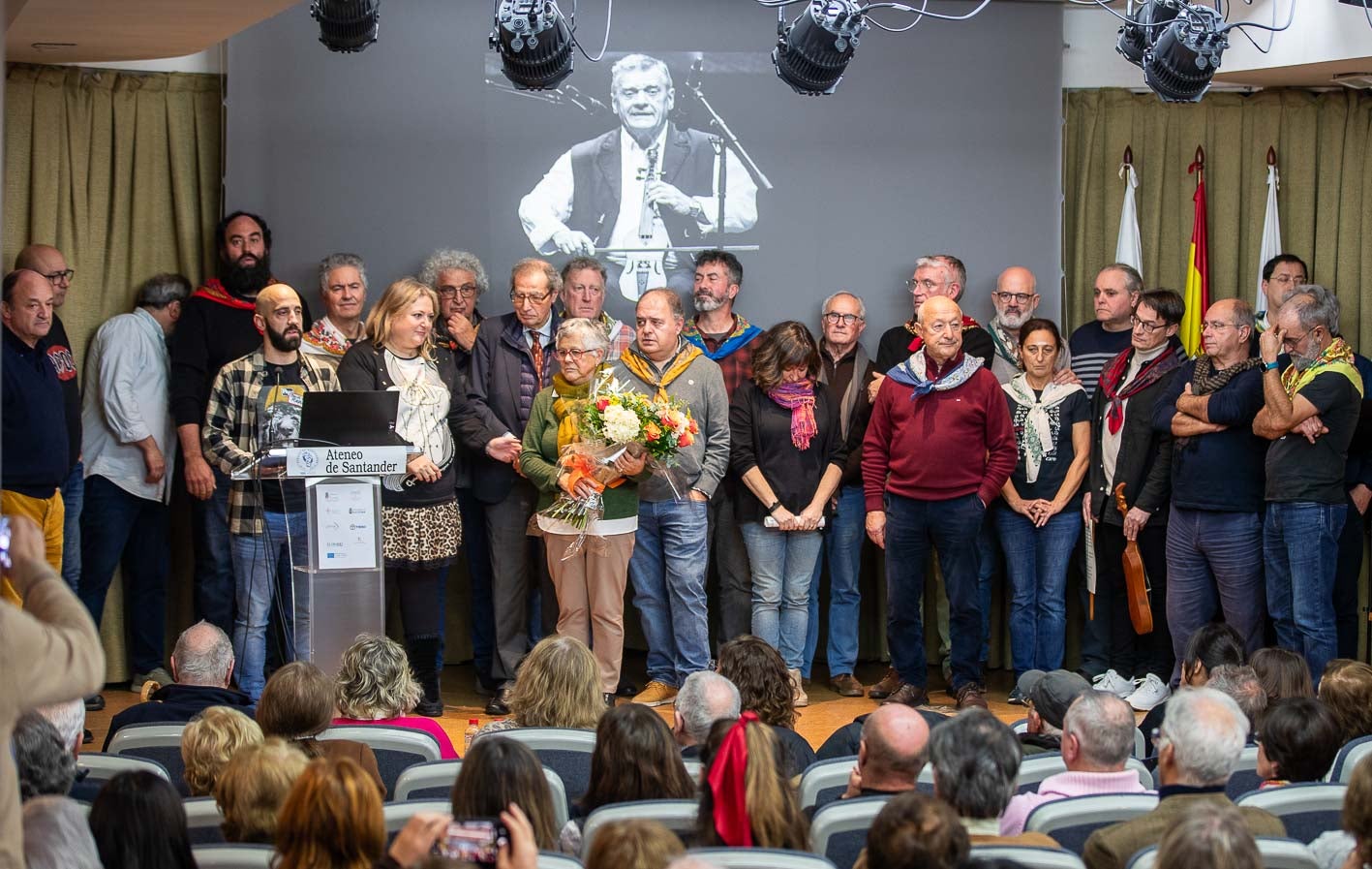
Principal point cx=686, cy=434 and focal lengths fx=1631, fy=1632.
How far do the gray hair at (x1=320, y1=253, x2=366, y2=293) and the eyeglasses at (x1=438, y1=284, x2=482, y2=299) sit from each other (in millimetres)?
333

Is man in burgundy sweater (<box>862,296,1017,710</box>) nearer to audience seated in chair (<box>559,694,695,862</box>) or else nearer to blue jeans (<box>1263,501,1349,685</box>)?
blue jeans (<box>1263,501,1349,685</box>)

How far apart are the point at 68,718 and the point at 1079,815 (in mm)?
2355

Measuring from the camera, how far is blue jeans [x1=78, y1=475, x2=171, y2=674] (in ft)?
22.0

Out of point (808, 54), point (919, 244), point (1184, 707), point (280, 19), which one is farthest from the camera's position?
point (919, 244)

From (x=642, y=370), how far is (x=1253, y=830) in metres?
3.79

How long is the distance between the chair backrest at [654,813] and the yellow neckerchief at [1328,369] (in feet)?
12.5

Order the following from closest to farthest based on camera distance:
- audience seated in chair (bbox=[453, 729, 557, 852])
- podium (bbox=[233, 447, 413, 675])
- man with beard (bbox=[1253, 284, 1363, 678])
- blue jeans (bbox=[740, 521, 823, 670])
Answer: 1. audience seated in chair (bbox=[453, 729, 557, 852])
2. podium (bbox=[233, 447, 413, 675])
3. man with beard (bbox=[1253, 284, 1363, 678])
4. blue jeans (bbox=[740, 521, 823, 670])

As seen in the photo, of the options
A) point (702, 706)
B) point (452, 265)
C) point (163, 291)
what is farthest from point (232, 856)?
point (163, 291)

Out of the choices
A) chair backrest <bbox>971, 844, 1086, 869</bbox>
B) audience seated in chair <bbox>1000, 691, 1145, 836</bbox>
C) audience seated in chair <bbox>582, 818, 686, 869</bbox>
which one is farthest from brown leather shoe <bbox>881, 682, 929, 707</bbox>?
audience seated in chair <bbox>582, 818, 686, 869</bbox>

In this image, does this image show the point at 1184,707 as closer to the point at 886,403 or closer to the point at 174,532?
the point at 886,403

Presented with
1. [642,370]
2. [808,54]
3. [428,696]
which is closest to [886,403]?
[642,370]

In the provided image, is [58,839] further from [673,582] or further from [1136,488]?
[1136,488]

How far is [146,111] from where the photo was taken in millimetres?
7121

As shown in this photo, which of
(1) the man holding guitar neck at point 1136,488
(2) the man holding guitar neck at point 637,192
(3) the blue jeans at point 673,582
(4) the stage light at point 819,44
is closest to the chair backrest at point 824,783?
(3) the blue jeans at point 673,582
